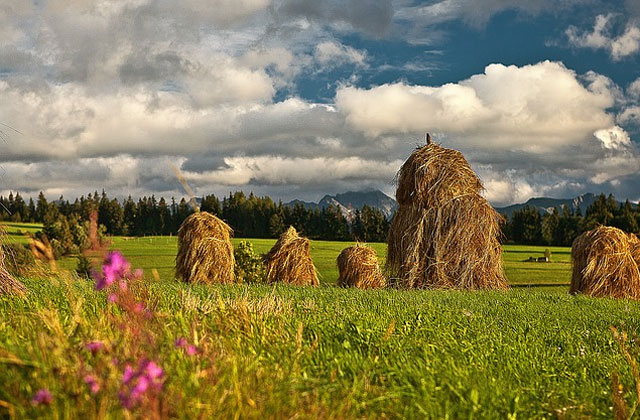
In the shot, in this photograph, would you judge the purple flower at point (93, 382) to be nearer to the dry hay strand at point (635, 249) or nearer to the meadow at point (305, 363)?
the meadow at point (305, 363)

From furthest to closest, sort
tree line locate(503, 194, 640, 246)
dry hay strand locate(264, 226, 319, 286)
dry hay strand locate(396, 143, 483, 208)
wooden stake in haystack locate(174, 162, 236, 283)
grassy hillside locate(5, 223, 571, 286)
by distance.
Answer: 1. tree line locate(503, 194, 640, 246)
2. grassy hillside locate(5, 223, 571, 286)
3. dry hay strand locate(264, 226, 319, 286)
4. wooden stake in haystack locate(174, 162, 236, 283)
5. dry hay strand locate(396, 143, 483, 208)

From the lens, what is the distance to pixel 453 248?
619 inches

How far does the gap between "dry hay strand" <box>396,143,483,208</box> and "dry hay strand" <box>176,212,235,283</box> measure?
5784 mm

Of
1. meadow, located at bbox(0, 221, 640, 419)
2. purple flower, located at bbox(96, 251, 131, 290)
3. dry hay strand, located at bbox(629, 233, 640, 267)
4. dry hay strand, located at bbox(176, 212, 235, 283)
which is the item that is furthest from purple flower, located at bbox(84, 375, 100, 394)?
dry hay strand, located at bbox(629, 233, 640, 267)

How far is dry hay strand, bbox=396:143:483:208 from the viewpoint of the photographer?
1638 centimetres

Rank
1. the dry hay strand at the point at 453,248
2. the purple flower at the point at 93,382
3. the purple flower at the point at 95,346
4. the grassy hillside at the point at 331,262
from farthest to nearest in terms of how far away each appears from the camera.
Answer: the grassy hillside at the point at 331,262 < the dry hay strand at the point at 453,248 < the purple flower at the point at 95,346 < the purple flower at the point at 93,382

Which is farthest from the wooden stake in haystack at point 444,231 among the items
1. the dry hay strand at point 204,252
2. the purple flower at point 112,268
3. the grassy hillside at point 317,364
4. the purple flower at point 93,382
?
the purple flower at point 93,382

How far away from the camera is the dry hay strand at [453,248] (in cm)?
1560

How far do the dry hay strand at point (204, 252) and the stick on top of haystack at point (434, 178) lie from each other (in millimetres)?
5771

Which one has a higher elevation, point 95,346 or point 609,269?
point 95,346

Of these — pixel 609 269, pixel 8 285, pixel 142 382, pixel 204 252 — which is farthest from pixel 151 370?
pixel 609 269

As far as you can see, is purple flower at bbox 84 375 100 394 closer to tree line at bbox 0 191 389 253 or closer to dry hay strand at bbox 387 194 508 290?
dry hay strand at bbox 387 194 508 290

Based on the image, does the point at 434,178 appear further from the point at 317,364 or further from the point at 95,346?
the point at 95,346

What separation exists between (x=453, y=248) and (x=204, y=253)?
763 centimetres
